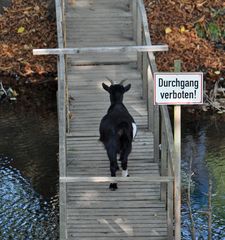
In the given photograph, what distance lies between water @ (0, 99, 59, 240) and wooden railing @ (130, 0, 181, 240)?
7.02 feet

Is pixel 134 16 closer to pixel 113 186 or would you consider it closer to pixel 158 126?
pixel 158 126

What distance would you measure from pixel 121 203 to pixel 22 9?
473 inches

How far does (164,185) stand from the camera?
10.8 m

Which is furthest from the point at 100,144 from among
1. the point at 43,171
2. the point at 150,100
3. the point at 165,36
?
the point at 165,36

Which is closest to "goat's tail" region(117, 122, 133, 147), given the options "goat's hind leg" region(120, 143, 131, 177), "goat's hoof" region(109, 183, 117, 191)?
"goat's hind leg" region(120, 143, 131, 177)

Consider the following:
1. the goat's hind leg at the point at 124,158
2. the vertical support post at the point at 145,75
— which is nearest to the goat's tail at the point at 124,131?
the goat's hind leg at the point at 124,158

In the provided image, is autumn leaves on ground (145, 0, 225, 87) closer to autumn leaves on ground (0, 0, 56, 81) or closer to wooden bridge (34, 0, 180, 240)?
autumn leaves on ground (0, 0, 56, 81)

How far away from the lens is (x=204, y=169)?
1413 centimetres

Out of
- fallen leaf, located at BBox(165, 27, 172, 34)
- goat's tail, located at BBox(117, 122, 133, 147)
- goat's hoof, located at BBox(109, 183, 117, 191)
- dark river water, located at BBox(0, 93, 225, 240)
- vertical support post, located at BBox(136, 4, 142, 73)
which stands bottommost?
dark river water, located at BBox(0, 93, 225, 240)

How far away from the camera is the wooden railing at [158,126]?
1009 cm

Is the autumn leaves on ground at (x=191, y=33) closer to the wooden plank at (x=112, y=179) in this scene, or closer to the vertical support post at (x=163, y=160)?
the vertical support post at (x=163, y=160)

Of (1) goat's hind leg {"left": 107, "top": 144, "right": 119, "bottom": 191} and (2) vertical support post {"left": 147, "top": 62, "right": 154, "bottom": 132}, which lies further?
(2) vertical support post {"left": 147, "top": 62, "right": 154, "bottom": 132}

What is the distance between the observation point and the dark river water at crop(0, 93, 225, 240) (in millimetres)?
12000

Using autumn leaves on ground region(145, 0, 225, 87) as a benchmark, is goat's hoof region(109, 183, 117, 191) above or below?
below
